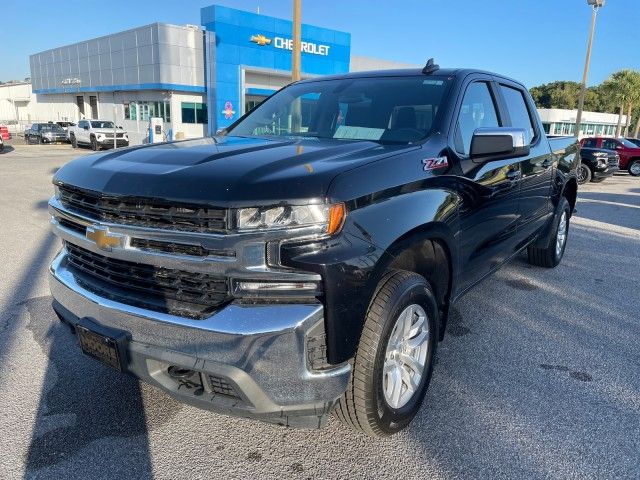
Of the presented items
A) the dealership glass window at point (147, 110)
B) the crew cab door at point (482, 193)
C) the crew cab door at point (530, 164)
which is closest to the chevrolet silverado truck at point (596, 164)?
the crew cab door at point (530, 164)

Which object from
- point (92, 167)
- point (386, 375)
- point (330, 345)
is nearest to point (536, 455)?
point (386, 375)

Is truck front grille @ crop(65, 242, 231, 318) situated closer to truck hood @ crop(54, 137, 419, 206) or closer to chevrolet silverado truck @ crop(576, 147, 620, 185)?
truck hood @ crop(54, 137, 419, 206)

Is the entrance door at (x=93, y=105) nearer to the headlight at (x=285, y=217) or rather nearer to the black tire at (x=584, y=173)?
the black tire at (x=584, y=173)

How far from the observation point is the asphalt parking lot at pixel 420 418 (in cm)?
240

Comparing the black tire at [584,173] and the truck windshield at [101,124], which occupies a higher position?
the truck windshield at [101,124]

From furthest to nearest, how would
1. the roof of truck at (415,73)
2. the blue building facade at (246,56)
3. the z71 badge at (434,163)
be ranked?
the blue building facade at (246,56) → the roof of truck at (415,73) → the z71 badge at (434,163)

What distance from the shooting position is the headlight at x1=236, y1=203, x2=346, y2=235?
2020mm

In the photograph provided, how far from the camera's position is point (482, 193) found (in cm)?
328

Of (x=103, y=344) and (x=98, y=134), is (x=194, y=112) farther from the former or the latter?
(x=103, y=344)

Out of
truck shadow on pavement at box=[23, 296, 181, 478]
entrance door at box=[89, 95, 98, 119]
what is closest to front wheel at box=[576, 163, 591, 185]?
truck shadow on pavement at box=[23, 296, 181, 478]

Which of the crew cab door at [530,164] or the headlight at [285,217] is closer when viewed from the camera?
the headlight at [285,217]

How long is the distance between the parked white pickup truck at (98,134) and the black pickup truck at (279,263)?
28.2m

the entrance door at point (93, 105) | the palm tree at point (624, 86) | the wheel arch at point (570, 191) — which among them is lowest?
the wheel arch at point (570, 191)

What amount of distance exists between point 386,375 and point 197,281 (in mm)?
1052
